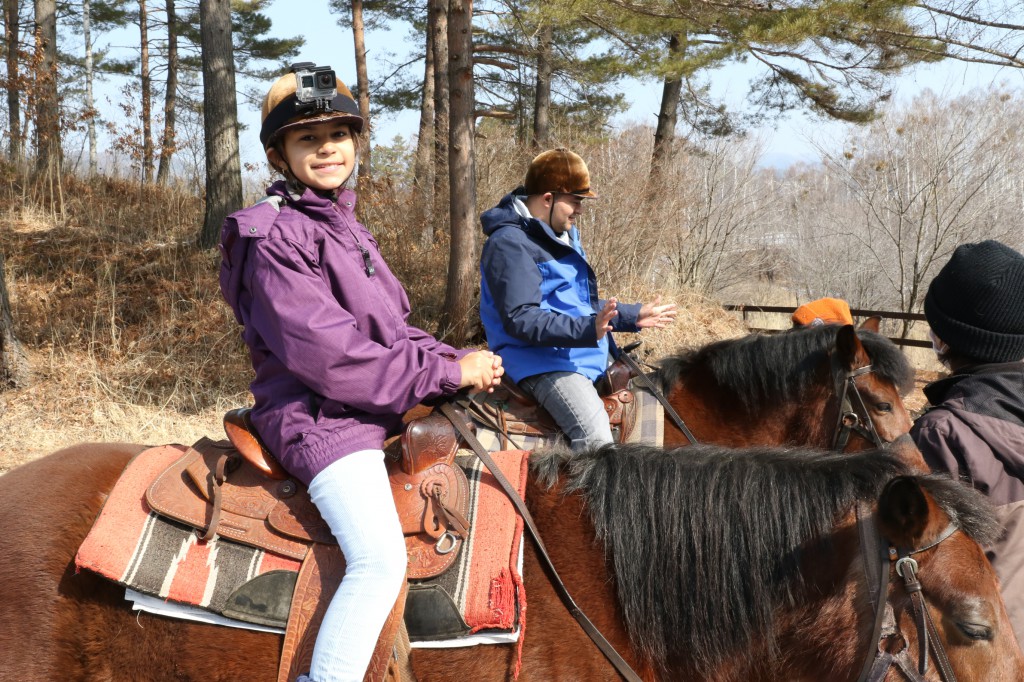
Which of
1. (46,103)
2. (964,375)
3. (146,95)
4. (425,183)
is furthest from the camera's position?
(146,95)

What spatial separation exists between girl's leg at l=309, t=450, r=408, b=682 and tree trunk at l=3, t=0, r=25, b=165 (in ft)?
36.5

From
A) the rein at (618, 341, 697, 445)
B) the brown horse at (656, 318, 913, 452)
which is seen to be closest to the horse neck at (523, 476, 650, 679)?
the brown horse at (656, 318, 913, 452)

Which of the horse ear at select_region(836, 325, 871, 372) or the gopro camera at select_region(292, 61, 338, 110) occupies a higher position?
the gopro camera at select_region(292, 61, 338, 110)

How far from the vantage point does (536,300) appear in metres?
3.69

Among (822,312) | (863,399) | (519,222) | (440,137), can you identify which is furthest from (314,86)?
(440,137)

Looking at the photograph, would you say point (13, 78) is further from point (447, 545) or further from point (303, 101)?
point (447, 545)

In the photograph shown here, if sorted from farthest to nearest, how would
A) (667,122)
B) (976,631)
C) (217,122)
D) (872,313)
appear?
(667,122) → (872,313) → (217,122) → (976,631)

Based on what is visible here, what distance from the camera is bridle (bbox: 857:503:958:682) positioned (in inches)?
62.3

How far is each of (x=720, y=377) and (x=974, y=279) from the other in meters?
1.72

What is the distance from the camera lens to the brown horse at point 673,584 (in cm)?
166

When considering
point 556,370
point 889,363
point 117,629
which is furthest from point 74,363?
point 889,363

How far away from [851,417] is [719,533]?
2.15m

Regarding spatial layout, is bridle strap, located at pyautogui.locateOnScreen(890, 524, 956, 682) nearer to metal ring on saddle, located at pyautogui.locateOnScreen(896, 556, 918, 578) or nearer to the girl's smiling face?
metal ring on saddle, located at pyautogui.locateOnScreen(896, 556, 918, 578)

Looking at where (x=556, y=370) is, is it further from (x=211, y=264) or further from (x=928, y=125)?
(x=928, y=125)
